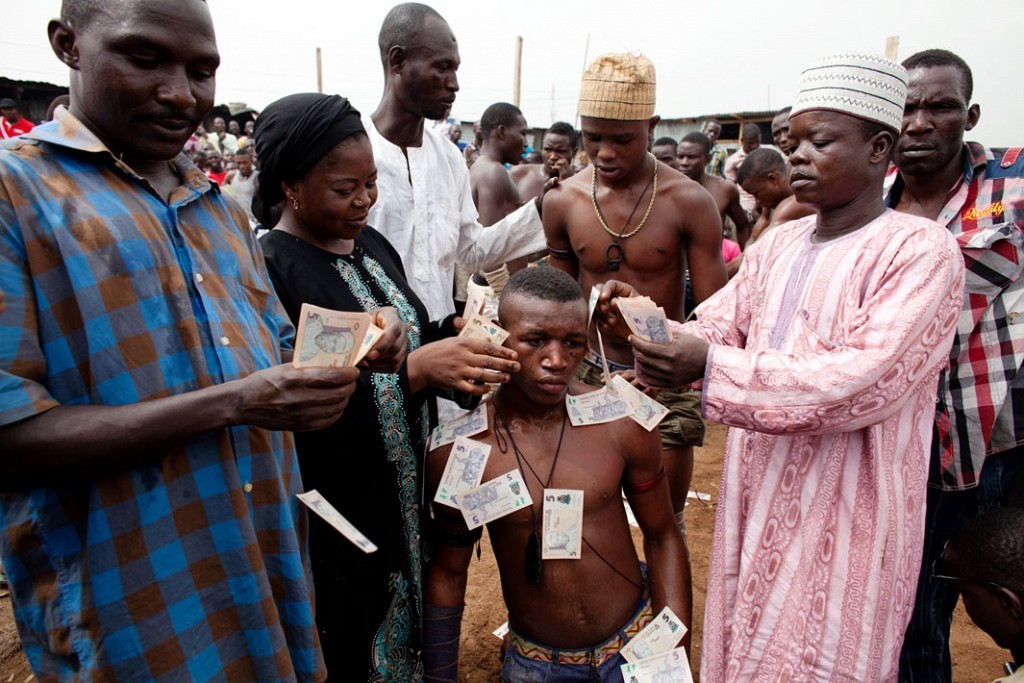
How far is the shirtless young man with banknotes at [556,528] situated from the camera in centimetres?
229

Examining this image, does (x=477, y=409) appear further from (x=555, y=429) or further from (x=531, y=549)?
(x=531, y=549)

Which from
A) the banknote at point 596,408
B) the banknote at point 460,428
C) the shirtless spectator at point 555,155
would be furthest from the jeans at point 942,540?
the shirtless spectator at point 555,155

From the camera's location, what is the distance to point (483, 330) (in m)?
2.06

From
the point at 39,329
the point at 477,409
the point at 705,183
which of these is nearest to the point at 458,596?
the point at 477,409

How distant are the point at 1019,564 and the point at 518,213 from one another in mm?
2595

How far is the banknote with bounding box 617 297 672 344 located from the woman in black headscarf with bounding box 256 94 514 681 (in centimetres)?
38

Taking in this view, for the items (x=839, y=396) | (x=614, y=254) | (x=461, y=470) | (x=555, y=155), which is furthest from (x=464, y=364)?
(x=555, y=155)

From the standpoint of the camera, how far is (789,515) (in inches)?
74.3

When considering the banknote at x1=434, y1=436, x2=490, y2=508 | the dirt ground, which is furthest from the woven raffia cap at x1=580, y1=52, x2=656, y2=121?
the dirt ground

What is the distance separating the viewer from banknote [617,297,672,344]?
6.08 ft

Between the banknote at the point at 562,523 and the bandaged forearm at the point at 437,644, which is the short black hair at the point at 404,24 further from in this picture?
the bandaged forearm at the point at 437,644

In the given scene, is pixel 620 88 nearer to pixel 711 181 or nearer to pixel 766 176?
pixel 766 176

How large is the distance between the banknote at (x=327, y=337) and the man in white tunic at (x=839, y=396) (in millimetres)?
820

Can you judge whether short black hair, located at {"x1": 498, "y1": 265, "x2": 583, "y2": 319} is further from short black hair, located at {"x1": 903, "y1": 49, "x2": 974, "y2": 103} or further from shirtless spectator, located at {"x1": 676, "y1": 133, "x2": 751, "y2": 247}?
shirtless spectator, located at {"x1": 676, "y1": 133, "x2": 751, "y2": 247}
